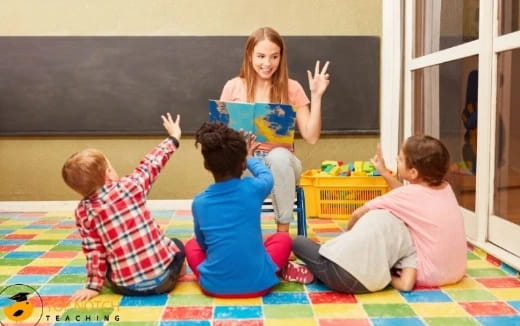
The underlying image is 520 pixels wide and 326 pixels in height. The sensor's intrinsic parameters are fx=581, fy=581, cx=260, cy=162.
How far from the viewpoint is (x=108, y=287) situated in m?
Answer: 1.97

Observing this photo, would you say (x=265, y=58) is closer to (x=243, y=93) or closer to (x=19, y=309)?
(x=243, y=93)

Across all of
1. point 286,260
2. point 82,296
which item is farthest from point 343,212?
point 82,296

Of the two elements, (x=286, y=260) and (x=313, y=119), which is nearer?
(x=286, y=260)

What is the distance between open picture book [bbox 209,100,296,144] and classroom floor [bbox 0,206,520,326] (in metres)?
0.65

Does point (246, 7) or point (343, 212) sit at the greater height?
point (246, 7)

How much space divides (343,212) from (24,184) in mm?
1973

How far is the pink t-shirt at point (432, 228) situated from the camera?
192 cm

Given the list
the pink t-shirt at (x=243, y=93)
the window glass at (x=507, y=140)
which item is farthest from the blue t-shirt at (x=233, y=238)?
the window glass at (x=507, y=140)

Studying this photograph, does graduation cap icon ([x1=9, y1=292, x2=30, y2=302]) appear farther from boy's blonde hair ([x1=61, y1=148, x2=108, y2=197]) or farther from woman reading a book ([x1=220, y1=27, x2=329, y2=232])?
woman reading a book ([x1=220, y1=27, x2=329, y2=232])

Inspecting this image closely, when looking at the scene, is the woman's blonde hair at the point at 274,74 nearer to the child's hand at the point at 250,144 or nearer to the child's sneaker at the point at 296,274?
the child's hand at the point at 250,144

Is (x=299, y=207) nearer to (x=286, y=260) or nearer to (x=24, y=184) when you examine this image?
(x=286, y=260)

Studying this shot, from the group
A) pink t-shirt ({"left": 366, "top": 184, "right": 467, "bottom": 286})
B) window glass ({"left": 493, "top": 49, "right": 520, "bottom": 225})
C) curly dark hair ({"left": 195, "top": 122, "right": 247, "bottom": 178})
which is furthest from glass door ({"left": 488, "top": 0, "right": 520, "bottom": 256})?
curly dark hair ({"left": 195, "top": 122, "right": 247, "bottom": 178})

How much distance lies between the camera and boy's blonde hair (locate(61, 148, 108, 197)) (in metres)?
1.79

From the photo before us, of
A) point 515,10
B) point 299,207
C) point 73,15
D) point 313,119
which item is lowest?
point 299,207
